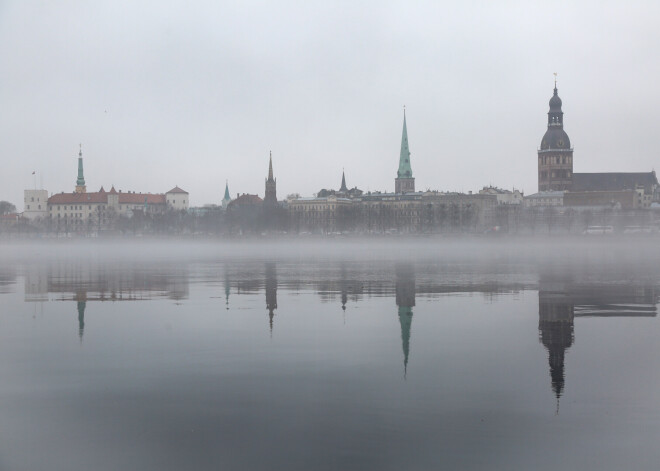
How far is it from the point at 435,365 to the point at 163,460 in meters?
6.89

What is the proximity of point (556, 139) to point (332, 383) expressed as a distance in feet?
623

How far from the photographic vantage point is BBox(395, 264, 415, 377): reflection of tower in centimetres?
1923

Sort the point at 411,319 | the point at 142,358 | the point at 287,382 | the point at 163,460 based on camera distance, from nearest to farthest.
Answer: the point at 163,460
the point at 287,382
the point at 142,358
the point at 411,319

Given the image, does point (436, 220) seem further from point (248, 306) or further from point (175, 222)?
point (248, 306)

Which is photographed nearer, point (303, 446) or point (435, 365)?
point (303, 446)

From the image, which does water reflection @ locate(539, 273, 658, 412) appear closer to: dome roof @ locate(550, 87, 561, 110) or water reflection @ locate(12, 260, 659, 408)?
water reflection @ locate(12, 260, 659, 408)

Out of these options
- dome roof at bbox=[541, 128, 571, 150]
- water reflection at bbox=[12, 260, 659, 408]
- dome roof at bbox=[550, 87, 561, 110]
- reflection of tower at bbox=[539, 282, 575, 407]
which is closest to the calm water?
reflection of tower at bbox=[539, 282, 575, 407]

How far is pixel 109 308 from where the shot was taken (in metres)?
26.6

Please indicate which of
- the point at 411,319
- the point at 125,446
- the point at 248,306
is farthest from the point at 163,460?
the point at 248,306

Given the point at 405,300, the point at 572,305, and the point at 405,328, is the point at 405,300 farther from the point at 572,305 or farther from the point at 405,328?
the point at 405,328

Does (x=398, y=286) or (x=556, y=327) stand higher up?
(x=398, y=286)

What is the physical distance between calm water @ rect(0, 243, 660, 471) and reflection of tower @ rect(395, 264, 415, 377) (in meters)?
0.14

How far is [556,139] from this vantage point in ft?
643

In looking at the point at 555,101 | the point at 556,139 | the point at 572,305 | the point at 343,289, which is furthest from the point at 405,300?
the point at 556,139
